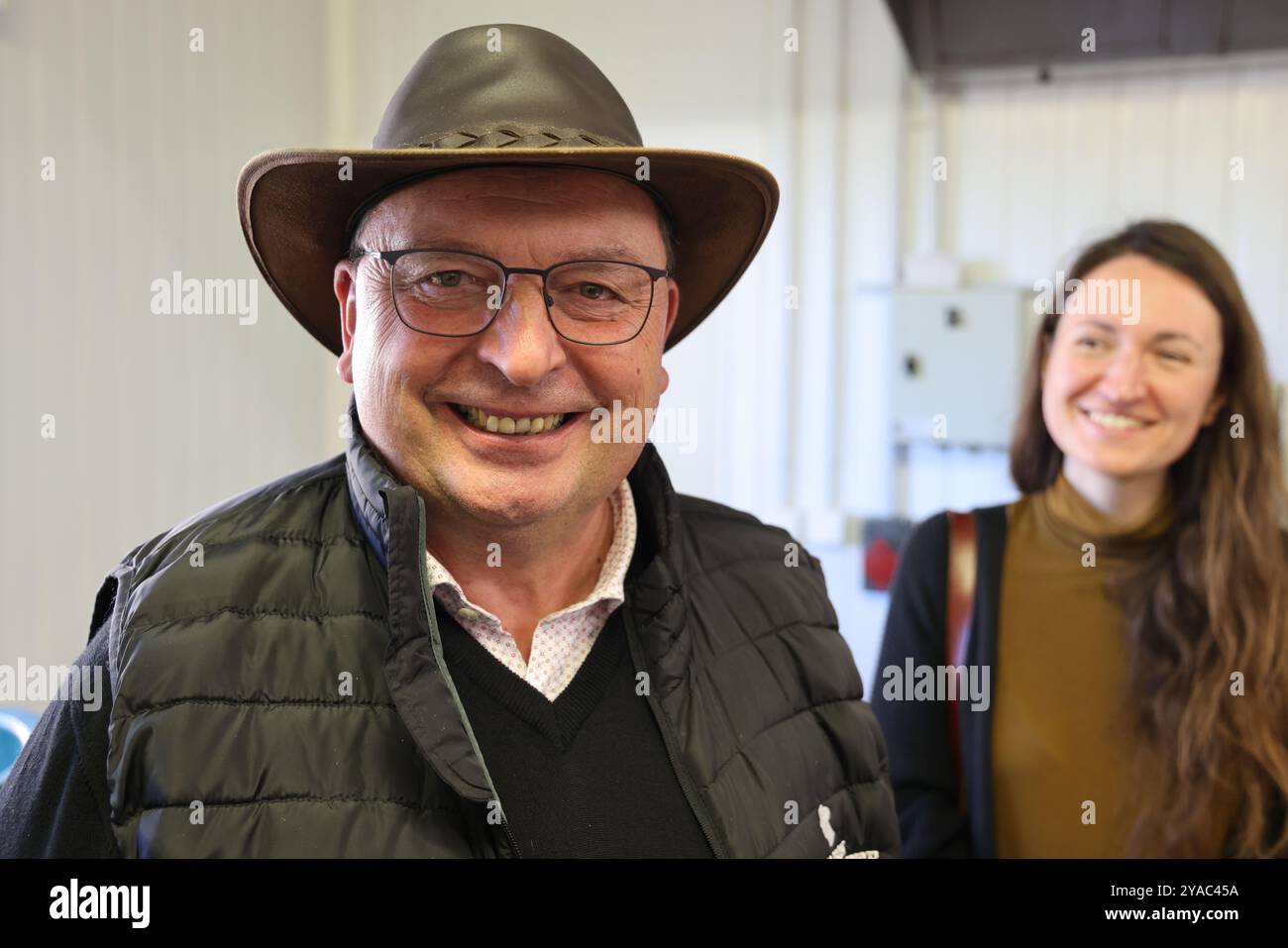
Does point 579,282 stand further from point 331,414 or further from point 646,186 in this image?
point 331,414

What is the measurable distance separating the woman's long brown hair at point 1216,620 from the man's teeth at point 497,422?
3.70 feet

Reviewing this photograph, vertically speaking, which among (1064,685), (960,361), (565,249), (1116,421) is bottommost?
(1064,685)

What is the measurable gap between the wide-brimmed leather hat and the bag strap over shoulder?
2.55 ft

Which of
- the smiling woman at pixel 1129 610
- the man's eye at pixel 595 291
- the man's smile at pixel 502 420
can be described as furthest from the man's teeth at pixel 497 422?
the smiling woman at pixel 1129 610

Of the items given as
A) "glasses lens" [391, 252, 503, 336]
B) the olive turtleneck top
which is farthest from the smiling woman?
"glasses lens" [391, 252, 503, 336]

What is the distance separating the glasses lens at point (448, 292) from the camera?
0.99 m

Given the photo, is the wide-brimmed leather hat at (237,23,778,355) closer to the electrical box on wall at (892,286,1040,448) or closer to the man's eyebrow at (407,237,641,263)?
the man's eyebrow at (407,237,641,263)

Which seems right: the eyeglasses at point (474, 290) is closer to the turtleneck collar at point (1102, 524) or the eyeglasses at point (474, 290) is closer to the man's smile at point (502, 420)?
the man's smile at point (502, 420)

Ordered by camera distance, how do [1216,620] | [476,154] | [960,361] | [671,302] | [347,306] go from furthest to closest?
→ [960,361], [1216,620], [671,302], [347,306], [476,154]

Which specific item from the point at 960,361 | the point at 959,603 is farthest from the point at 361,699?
the point at 960,361

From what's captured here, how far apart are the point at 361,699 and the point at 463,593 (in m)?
0.14

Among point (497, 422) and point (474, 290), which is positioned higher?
point (474, 290)

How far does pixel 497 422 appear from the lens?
1012 mm

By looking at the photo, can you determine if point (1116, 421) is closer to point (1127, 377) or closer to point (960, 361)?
point (1127, 377)
